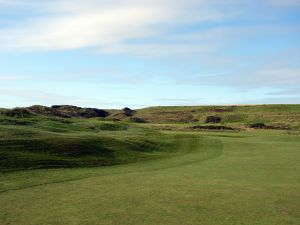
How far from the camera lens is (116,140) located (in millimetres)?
33125

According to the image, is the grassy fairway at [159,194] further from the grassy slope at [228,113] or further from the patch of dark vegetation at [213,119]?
the grassy slope at [228,113]

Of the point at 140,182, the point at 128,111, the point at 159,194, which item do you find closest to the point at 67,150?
the point at 140,182

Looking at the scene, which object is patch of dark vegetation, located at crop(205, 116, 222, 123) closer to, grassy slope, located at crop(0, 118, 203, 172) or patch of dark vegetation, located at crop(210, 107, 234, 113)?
patch of dark vegetation, located at crop(210, 107, 234, 113)

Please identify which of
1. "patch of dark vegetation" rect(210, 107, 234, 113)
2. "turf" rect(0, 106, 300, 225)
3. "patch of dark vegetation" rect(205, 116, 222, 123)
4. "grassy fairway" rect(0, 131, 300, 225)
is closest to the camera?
"grassy fairway" rect(0, 131, 300, 225)

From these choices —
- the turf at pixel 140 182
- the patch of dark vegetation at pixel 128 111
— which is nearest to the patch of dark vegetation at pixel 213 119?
the patch of dark vegetation at pixel 128 111

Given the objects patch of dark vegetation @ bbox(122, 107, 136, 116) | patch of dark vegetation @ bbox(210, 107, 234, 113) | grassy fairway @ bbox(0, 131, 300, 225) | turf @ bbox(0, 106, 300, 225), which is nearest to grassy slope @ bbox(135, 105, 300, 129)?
patch of dark vegetation @ bbox(210, 107, 234, 113)

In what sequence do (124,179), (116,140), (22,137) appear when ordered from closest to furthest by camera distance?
(124,179), (22,137), (116,140)

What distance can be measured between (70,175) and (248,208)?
963cm

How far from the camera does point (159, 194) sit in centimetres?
1662

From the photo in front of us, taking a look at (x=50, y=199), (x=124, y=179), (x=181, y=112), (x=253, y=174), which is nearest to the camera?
(x=50, y=199)

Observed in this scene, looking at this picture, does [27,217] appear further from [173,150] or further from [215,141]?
[215,141]

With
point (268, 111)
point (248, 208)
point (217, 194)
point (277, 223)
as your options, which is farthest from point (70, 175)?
point (268, 111)

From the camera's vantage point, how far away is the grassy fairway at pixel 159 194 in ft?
43.6

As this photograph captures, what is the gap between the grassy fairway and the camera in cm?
1329
